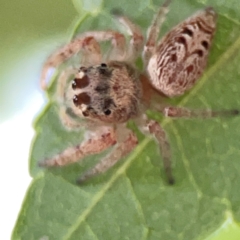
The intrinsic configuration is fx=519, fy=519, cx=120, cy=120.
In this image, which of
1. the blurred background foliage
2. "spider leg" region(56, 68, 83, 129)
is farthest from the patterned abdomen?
the blurred background foliage

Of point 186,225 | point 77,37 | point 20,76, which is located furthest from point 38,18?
point 186,225

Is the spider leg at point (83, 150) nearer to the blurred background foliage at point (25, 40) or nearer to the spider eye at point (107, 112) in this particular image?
the spider eye at point (107, 112)

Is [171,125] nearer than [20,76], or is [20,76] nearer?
[171,125]

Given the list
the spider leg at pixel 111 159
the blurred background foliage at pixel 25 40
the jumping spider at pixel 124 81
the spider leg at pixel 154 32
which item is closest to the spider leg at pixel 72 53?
the jumping spider at pixel 124 81

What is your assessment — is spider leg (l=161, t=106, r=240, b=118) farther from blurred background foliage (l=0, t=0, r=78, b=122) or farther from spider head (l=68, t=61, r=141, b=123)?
blurred background foliage (l=0, t=0, r=78, b=122)

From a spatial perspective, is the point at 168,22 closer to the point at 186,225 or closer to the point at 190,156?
the point at 190,156
